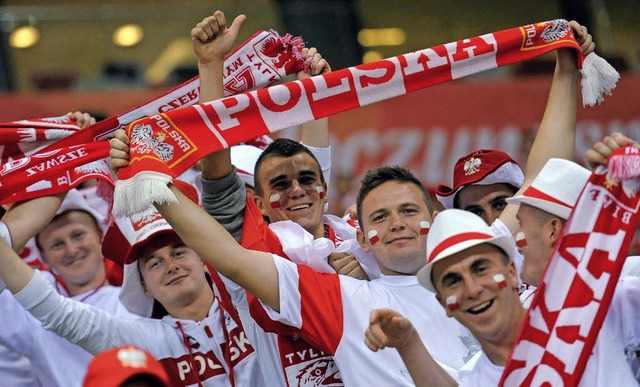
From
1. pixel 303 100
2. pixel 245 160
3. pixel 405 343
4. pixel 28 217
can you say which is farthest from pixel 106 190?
pixel 405 343

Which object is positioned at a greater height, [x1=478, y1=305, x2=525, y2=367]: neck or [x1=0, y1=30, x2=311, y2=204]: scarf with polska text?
[x1=0, y1=30, x2=311, y2=204]: scarf with polska text

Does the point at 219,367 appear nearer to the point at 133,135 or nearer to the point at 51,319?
the point at 51,319

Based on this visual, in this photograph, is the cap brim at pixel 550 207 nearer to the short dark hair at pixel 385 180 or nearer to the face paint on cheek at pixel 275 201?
the short dark hair at pixel 385 180

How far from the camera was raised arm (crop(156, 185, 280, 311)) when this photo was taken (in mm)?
3656

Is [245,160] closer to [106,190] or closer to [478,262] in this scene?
[106,190]

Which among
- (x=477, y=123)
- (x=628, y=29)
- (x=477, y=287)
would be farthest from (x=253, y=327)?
(x=628, y=29)

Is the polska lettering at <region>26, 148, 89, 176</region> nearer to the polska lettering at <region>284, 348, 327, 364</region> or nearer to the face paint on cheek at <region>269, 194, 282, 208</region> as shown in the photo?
the face paint on cheek at <region>269, 194, 282, 208</region>

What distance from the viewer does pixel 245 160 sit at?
4.96 meters

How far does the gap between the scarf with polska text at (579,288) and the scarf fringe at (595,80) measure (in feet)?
2.64

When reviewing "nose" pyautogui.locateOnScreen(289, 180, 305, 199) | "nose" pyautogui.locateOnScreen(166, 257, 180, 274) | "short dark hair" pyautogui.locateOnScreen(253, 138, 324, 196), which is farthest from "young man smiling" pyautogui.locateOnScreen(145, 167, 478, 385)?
"nose" pyautogui.locateOnScreen(166, 257, 180, 274)

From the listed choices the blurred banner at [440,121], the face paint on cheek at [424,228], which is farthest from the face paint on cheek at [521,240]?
the blurred banner at [440,121]

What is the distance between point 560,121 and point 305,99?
2.87ft

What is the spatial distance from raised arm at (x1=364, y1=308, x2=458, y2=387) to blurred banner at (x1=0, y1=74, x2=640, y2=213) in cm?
499

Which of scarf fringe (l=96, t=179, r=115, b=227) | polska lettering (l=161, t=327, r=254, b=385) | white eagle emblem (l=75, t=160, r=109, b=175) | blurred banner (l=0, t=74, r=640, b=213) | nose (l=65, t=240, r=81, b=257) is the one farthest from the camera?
blurred banner (l=0, t=74, r=640, b=213)
